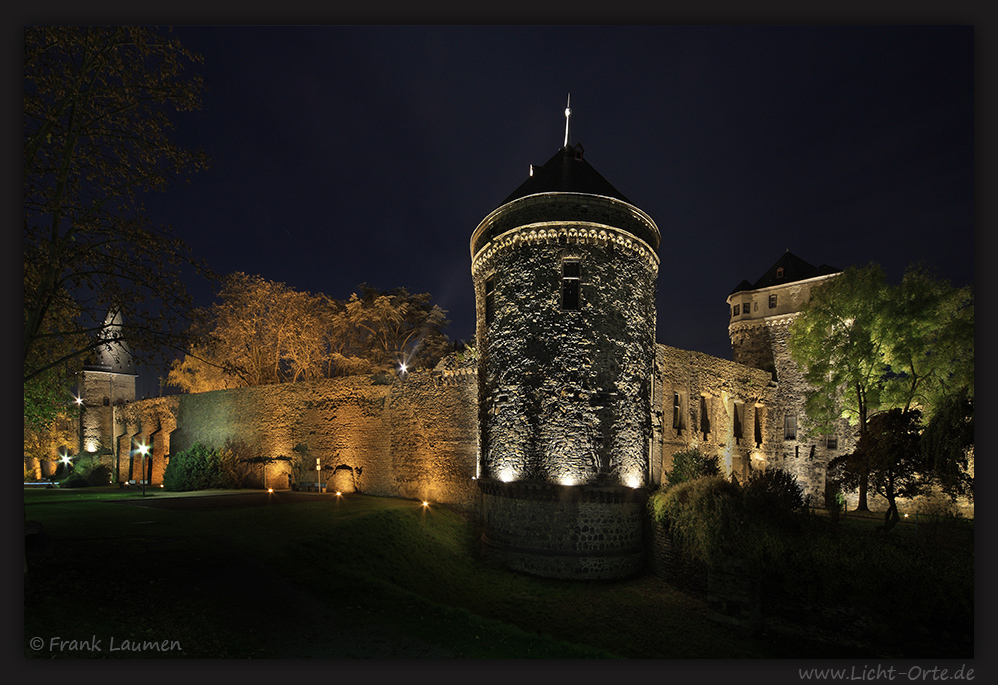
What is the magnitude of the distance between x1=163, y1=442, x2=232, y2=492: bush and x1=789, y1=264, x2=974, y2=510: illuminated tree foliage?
24430mm

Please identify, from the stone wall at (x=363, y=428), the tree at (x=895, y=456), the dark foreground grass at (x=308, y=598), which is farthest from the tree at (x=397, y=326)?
the tree at (x=895, y=456)

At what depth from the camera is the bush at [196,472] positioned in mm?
21141

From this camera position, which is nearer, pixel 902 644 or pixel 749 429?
pixel 902 644

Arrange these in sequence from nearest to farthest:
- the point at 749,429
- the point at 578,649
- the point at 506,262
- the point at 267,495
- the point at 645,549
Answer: the point at 578,649 < the point at 645,549 < the point at 506,262 < the point at 267,495 < the point at 749,429

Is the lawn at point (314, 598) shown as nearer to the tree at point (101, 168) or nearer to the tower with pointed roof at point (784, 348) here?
the tree at point (101, 168)

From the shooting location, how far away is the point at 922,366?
521 inches

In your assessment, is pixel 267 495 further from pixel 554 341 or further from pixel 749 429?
pixel 749 429

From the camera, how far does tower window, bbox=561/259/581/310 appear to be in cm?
1296

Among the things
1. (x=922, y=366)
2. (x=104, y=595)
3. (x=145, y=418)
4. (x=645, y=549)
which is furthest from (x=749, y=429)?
(x=145, y=418)

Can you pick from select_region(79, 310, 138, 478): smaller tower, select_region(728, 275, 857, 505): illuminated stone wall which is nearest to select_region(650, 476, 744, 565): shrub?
select_region(728, 275, 857, 505): illuminated stone wall

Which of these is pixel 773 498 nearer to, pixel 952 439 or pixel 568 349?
pixel 952 439

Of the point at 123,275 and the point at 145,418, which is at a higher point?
the point at 123,275

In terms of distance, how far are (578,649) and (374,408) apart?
13812mm

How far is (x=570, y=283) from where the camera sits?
13.1 metres
